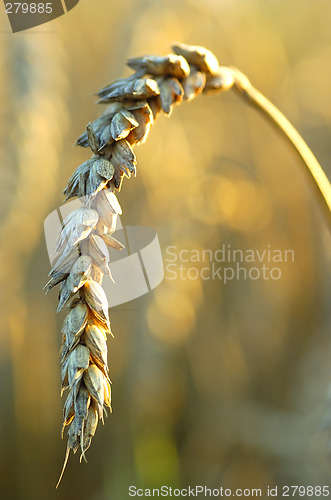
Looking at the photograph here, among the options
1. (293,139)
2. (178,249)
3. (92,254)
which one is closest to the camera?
(92,254)

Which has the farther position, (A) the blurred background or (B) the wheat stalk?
(A) the blurred background

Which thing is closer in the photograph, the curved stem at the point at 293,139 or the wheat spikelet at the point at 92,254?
the wheat spikelet at the point at 92,254

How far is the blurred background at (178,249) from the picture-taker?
105cm

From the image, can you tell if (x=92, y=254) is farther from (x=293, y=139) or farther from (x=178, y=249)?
(x=178, y=249)

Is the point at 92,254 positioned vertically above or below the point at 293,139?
below

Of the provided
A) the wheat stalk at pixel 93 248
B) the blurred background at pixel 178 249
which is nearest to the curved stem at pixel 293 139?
the wheat stalk at pixel 93 248

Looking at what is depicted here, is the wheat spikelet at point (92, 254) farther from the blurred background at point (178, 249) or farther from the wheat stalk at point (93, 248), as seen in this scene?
the blurred background at point (178, 249)

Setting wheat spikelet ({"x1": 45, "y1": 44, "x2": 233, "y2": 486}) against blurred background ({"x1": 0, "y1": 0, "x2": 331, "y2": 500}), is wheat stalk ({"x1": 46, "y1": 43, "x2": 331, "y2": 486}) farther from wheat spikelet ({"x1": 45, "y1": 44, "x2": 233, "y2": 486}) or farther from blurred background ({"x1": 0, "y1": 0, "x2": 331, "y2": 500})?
blurred background ({"x1": 0, "y1": 0, "x2": 331, "y2": 500})

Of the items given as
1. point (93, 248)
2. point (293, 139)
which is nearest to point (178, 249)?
point (293, 139)

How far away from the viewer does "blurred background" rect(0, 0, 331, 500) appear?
1054 mm

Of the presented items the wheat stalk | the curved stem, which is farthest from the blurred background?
the wheat stalk

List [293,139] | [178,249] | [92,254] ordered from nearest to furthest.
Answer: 1. [92,254]
2. [293,139]
3. [178,249]

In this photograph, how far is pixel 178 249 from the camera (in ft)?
3.51

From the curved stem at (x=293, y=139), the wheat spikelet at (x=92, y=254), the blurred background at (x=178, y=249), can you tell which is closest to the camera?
the wheat spikelet at (x=92, y=254)
